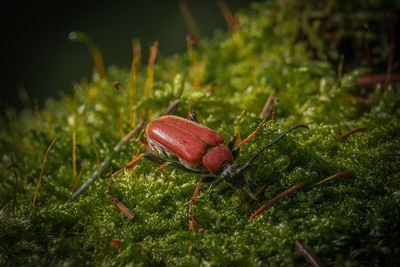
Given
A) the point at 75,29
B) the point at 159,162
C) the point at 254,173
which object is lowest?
the point at 254,173

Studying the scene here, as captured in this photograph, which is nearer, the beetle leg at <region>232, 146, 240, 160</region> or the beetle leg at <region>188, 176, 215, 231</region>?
the beetle leg at <region>188, 176, 215, 231</region>

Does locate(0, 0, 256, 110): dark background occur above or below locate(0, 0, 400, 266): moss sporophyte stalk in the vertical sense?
above

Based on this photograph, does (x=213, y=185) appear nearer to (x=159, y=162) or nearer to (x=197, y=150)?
(x=197, y=150)

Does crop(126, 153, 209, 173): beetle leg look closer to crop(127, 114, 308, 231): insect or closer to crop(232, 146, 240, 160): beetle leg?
crop(127, 114, 308, 231): insect

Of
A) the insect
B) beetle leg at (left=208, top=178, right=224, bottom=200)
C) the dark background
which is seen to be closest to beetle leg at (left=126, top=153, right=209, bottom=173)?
the insect

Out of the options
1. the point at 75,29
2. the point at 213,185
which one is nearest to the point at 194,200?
the point at 213,185

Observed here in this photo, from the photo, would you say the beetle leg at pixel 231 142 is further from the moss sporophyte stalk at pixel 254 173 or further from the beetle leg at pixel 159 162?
the beetle leg at pixel 159 162
